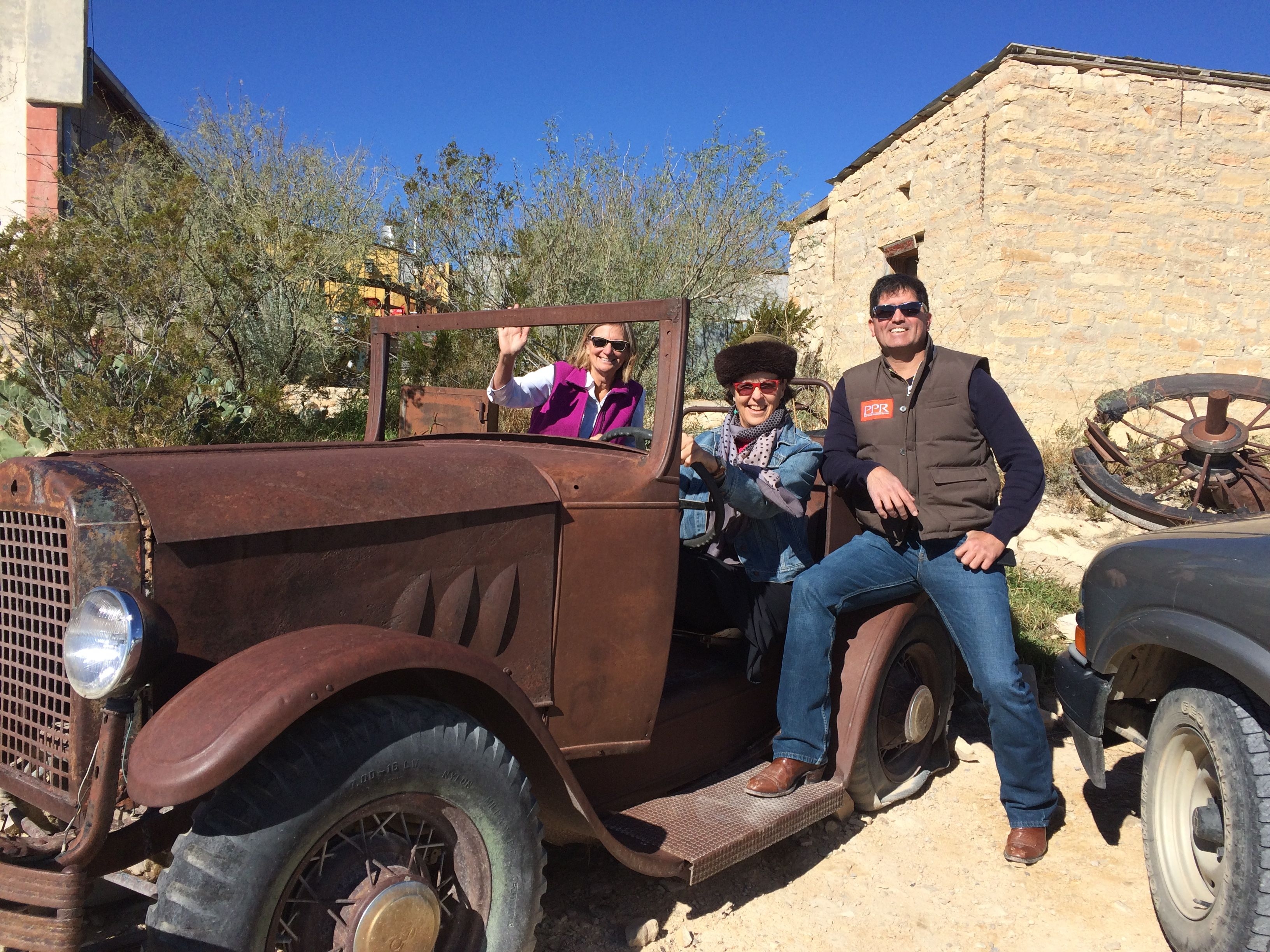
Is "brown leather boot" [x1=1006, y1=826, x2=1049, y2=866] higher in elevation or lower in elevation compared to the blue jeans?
lower

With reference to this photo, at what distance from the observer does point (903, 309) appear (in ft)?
10.6

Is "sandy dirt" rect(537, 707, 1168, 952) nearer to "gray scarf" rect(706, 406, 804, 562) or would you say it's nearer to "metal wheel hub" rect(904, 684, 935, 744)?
"metal wheel hub" rect(904, 684, 935, 744)

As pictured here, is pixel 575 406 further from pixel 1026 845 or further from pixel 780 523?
pixel 1026 845

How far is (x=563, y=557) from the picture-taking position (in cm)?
244

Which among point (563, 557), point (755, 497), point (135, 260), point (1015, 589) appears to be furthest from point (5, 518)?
point (135, 260)

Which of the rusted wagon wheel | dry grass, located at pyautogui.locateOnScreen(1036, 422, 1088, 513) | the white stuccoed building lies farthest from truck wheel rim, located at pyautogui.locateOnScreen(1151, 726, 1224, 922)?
the white stuccoed building

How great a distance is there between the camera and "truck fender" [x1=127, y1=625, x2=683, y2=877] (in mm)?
1609

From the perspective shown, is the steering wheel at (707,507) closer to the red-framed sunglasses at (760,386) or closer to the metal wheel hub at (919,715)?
the red-framed sunglasses at (760,386)

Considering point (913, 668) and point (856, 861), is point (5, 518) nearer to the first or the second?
point (856, 861)

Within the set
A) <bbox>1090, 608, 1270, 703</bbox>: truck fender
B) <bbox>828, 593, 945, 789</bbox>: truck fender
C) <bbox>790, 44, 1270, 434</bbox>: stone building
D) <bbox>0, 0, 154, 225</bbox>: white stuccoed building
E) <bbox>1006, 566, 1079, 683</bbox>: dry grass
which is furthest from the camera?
<bbox>0, 0, 154, 225</bbox>: white stuccoed building

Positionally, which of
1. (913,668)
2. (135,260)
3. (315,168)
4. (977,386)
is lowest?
(913,668)

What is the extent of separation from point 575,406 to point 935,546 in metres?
1.45

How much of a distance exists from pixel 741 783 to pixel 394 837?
1.41 m

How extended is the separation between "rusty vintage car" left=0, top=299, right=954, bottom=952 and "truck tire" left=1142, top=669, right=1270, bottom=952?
1.13 m
